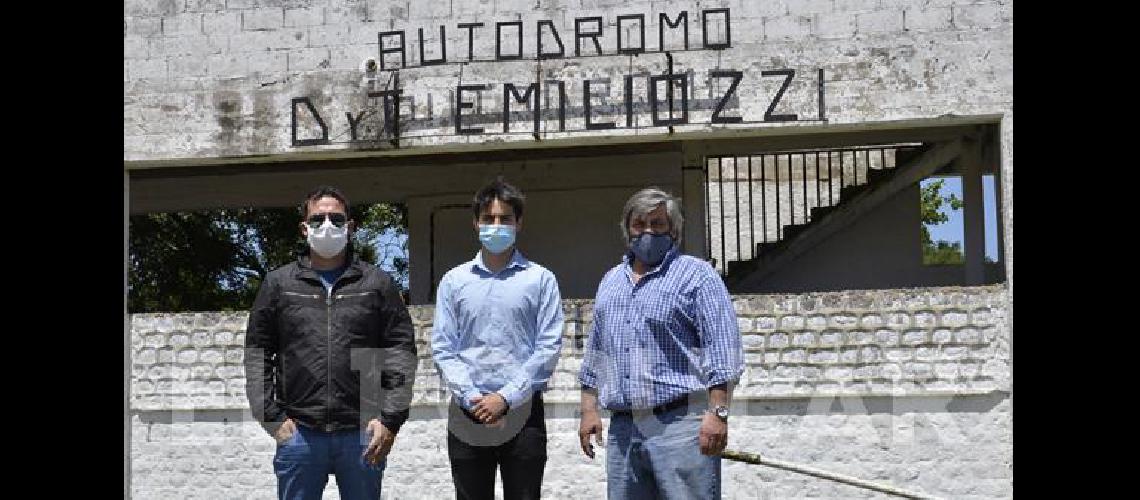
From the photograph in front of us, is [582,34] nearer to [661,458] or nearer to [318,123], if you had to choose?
[318,123]

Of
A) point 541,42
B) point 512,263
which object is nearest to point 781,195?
point 541,42

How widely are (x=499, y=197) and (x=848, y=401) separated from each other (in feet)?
13.7

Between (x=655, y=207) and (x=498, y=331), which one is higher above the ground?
(x=655, y=207)

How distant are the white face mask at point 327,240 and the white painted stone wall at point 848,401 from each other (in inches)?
147

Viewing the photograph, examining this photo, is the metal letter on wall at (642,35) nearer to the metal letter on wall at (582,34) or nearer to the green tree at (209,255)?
the metal letter on wall at (582,34)

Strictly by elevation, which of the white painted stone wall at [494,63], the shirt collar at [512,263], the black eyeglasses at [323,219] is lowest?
the shirt collar at [512,263]

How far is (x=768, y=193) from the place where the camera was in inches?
607

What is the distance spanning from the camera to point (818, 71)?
32.4ft

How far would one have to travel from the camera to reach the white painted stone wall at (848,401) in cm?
970

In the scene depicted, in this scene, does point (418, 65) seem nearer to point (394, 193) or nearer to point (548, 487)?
point (548, 487)

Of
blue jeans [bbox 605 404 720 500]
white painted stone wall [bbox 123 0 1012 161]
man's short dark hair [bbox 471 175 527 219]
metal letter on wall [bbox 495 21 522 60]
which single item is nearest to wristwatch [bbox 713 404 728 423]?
blue jeans [bbox 605 404 720 500]

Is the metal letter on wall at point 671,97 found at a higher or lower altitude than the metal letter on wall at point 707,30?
lower

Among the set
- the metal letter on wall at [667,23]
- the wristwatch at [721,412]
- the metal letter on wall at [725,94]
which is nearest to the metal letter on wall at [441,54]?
the metal letter on wall at [667,23]

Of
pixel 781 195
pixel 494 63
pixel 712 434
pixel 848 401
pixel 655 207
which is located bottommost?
pixel 848 401
